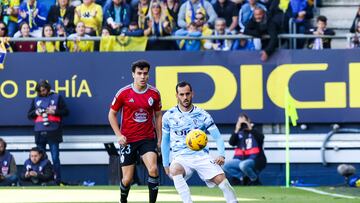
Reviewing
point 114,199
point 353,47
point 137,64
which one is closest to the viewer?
point 137,64

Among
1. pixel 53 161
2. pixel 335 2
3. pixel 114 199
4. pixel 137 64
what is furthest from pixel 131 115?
pixel 335 2

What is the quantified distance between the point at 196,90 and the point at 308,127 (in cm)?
248

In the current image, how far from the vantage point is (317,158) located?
2459 cm

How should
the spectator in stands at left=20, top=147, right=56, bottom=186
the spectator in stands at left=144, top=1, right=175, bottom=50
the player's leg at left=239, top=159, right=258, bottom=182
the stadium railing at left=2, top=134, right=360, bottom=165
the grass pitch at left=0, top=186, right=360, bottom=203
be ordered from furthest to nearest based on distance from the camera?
the stadium railing at left=2, top=134, right=360, bottom=165
the spectator in stands at left=144, top=1, right=175, bottom=50
the spectator in stands at left=20, top=147, right=56, bottom=186
the player's leg at left=239, top=159, right=258, bottom=182
the grass pitch at left=0, top=186, right=360, bottom=203

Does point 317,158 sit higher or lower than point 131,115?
lower

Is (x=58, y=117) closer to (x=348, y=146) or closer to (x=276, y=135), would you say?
(x=276, y=135)

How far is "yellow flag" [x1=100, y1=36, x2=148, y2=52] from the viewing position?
81.4 feet

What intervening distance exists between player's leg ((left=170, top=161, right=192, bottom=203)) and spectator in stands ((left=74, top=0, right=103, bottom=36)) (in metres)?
9.99

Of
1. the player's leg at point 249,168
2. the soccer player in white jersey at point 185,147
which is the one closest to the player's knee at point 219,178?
the soccer player in white jersey at point 185,147

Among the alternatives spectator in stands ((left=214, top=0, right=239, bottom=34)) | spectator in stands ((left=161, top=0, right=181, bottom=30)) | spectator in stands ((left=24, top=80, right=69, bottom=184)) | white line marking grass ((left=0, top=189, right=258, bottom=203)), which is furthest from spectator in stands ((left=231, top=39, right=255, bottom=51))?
white line marking grass ((left=0, top=189, right=258, bottom=203))

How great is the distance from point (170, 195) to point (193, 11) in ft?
19.7

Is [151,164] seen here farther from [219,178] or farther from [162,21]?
[162,21]

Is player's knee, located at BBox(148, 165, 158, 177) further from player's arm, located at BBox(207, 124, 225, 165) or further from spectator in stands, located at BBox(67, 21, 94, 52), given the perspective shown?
spectator in stands, located at BBox(67, 21, 94, 52)

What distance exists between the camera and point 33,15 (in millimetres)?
25297
